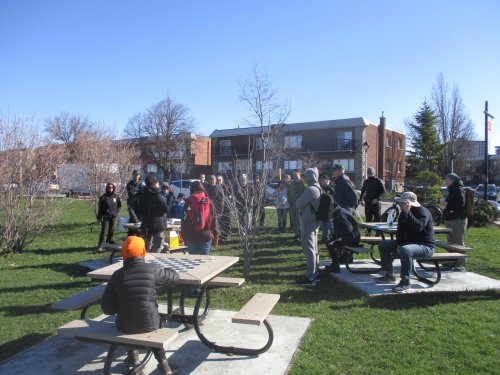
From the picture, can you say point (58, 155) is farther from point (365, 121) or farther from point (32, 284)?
point (365, 121)

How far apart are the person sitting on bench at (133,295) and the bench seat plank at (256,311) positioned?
0.76m

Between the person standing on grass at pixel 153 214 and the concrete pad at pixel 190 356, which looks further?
the person standing on grass at pixel 153 214

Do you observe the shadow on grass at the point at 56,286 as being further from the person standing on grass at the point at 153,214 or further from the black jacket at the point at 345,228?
the black jacket at the point at 345,228

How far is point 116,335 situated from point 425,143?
36.4m

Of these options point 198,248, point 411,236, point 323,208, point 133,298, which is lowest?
point 198,248

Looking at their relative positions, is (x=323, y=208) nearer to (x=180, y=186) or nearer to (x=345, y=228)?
(x=345, y=228)

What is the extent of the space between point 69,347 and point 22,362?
19.2 inches

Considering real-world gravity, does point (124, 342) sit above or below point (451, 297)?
above

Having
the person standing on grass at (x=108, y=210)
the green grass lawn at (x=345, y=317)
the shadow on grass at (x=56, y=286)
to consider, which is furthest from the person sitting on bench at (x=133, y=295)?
the person standing on grass at (x=108, y=210)

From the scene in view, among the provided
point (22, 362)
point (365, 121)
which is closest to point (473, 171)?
point (365, 121)

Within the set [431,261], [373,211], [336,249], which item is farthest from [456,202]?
[373,211]

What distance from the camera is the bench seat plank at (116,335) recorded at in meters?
3.29

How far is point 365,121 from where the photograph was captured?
129ft

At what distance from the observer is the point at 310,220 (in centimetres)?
677
